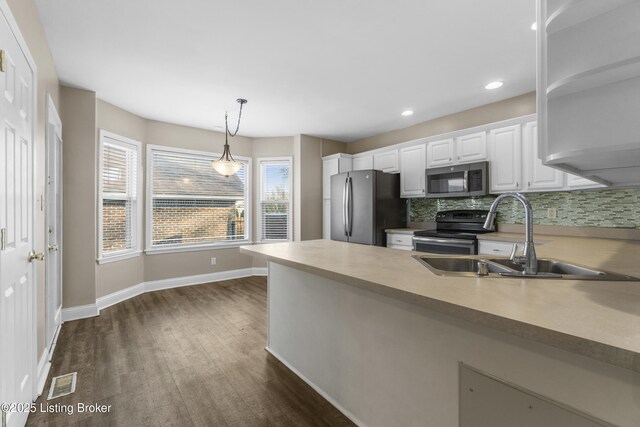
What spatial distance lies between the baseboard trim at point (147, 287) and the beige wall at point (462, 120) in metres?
3.18

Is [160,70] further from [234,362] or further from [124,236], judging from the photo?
[234,362]

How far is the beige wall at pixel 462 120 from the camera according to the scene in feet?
11.7

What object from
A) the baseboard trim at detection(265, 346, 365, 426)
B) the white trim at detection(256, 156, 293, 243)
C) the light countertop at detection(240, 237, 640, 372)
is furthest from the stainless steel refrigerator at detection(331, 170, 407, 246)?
the light countertop at detection(240, 237, 640, 372)

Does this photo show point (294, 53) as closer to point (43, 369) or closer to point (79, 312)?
point (43, 369)

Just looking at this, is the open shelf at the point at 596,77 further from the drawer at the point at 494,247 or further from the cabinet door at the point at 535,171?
the cabinet door at the point at 535,171

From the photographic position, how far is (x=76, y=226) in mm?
3383

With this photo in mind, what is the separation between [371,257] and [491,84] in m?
2.65

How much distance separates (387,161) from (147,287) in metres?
4.16

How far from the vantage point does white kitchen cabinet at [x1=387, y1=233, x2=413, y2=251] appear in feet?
13.6

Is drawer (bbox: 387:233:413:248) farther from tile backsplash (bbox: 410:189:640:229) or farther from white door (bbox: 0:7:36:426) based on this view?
white door (bbox: 0:7:36:426)

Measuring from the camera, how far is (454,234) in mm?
3568

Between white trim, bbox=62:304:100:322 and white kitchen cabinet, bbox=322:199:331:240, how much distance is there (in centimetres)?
344

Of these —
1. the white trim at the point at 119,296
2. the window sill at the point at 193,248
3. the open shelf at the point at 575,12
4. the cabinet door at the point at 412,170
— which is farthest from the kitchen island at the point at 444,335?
the window sill at the point at 193,248

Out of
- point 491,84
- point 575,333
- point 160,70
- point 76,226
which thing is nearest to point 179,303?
point 76,226
